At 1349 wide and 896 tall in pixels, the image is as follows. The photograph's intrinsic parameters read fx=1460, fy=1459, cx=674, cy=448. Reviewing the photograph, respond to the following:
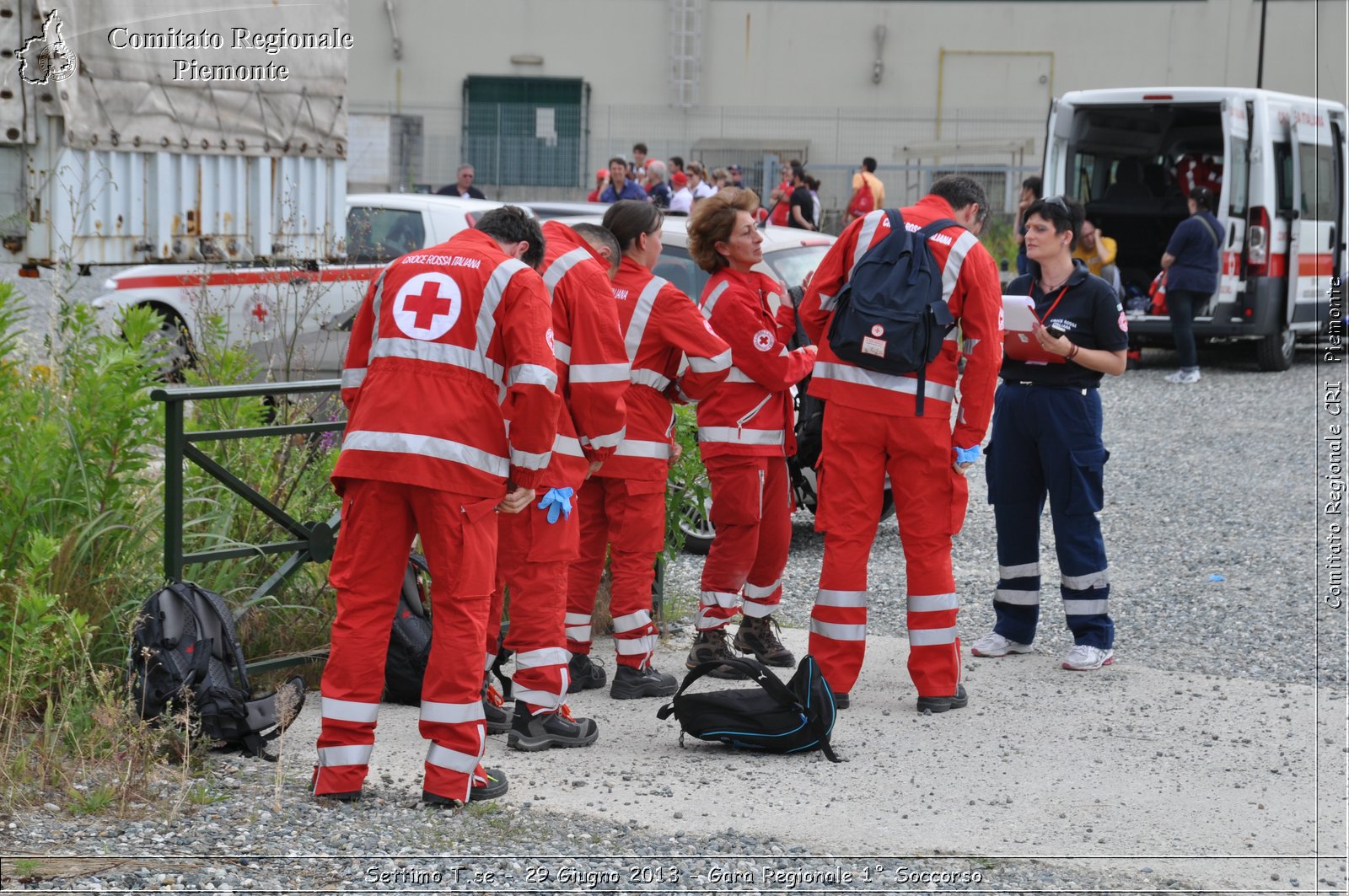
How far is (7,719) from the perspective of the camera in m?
4.47

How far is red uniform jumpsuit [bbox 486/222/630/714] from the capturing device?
4969mm

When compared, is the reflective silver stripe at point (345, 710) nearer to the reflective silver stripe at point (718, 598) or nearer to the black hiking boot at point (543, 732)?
the black hiking boot at point (543, 732)

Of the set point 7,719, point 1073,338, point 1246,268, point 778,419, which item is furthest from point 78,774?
point 1246,268

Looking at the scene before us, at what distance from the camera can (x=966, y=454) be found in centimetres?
541

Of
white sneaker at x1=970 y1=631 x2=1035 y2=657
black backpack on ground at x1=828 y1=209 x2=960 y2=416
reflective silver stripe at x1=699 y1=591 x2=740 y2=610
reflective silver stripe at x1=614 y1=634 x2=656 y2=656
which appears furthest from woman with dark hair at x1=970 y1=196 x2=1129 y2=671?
reflective silver stripe at x1=614 y1=634 x2=656 y2=656

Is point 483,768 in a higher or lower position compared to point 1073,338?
lower

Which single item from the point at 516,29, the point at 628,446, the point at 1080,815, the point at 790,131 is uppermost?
the point at 516,29

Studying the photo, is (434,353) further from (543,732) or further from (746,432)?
A: (746,432)

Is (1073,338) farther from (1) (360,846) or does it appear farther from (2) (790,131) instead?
(2) (790,131)

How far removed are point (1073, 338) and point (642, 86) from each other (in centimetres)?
2508

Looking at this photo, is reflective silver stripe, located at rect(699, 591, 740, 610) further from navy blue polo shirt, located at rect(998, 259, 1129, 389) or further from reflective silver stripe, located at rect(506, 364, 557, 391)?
reflective silver stripe, located at rect(506, 364, 557, 391)

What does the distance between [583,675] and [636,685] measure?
0.26 metres

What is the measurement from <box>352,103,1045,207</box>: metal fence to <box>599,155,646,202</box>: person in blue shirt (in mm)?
7656

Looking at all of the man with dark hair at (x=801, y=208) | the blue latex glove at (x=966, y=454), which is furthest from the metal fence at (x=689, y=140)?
the blue latex glove at (x=966, y=454)
